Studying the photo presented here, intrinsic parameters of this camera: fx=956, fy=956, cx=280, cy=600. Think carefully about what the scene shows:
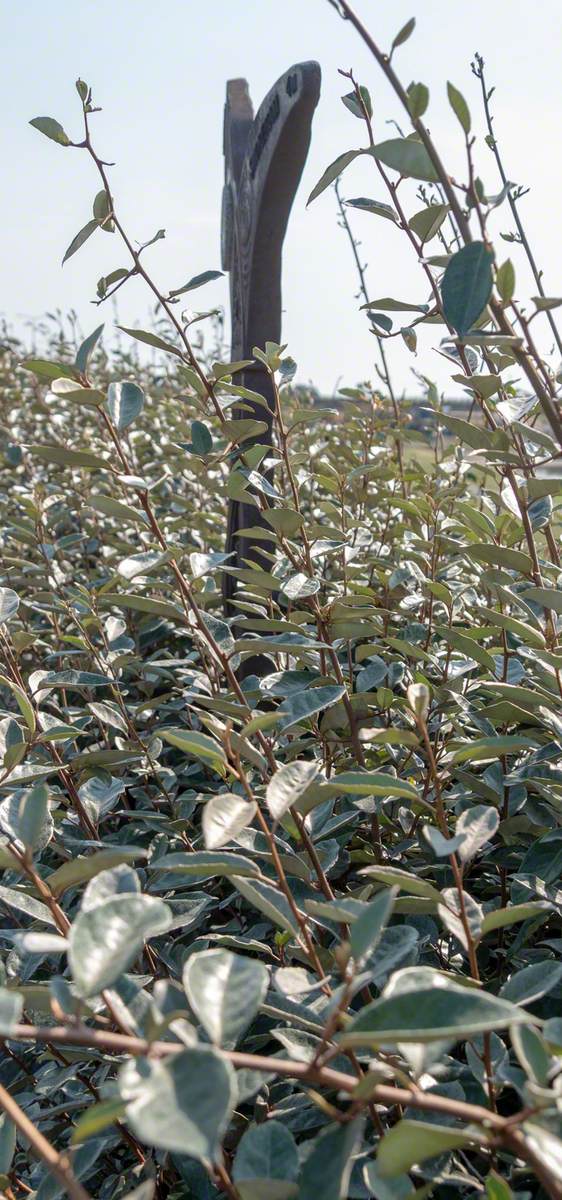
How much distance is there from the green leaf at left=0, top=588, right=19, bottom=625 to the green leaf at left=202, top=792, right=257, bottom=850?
0.64m

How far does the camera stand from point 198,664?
212 cm

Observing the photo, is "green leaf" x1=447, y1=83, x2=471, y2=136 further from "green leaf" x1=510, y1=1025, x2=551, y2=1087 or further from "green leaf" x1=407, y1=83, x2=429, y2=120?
"green leaf" x1=510, y1=1025, x2=551, y2=1087

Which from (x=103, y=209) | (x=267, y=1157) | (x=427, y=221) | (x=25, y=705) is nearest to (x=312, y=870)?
(x=25, y=705)

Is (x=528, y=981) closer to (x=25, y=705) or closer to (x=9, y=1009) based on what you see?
(x=9, y=1009)

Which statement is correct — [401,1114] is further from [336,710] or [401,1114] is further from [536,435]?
[536,435]

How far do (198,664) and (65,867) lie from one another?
1374mm

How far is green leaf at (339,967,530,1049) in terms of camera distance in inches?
19.6

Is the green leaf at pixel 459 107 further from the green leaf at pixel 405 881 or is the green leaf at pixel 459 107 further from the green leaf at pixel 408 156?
the green leaf at pixel 405 881

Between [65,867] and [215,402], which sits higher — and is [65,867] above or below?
below

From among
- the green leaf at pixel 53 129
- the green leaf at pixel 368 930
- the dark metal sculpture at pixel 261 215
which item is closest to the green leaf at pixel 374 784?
the green leaf at pixel 368 930

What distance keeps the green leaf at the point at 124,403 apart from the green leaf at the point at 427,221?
0.40m

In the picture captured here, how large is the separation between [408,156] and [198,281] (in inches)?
19.6

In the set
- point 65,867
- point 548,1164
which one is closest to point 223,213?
point 65,867

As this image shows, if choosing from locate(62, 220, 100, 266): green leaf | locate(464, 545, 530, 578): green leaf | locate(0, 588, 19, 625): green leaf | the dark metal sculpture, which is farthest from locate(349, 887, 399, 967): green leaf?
the dark metal sculpture
